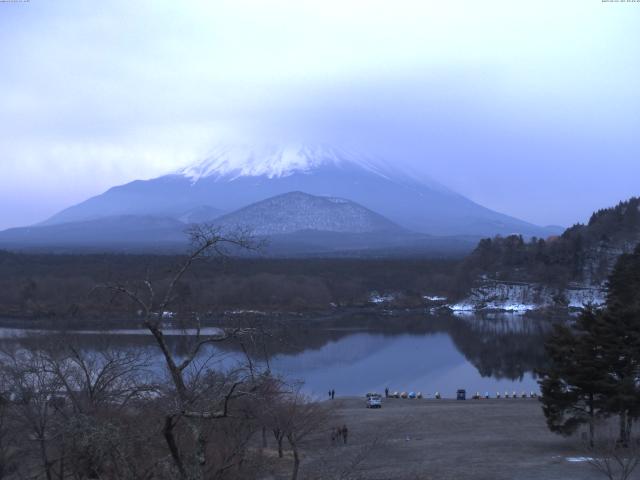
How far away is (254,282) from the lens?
54.8 metres

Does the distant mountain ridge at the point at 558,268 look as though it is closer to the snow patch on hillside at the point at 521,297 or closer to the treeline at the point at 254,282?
the snow patch on hillside at the point at 521,297

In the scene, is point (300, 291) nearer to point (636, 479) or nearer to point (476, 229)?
point (636, 479)

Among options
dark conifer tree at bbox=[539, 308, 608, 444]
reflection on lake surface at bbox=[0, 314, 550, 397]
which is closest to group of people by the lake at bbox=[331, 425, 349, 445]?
dark conifer tree at bbox=[539, 308, 608, 444]

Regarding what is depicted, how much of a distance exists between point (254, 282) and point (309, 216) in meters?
116

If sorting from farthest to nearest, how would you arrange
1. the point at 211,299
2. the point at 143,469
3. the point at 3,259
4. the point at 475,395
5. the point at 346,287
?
the point at 3,259
the point at 346,287
the point at 211,299
the point at 475,395
the point at 143,469

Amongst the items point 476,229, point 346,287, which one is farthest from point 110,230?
point 346,287

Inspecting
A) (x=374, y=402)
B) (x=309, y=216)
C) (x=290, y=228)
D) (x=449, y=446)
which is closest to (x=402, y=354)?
(x=374, y=402)

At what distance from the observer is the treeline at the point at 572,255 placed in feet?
186

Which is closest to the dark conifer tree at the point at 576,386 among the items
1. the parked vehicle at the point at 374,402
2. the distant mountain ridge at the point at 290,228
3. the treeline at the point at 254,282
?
the parked vehicle at the point at 374,402

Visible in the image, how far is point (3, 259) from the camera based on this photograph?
65.7 metres

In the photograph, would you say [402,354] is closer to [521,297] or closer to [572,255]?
[521,297]

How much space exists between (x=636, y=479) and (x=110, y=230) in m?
161

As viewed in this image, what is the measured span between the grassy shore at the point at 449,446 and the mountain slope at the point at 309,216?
448 ft

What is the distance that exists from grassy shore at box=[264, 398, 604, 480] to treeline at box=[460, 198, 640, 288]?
38.2m
